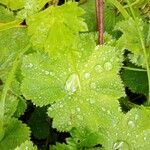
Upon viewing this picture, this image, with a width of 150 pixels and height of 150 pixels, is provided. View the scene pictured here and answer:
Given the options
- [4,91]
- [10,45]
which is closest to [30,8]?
[10,45]

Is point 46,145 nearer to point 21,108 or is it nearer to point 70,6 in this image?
point 21,108

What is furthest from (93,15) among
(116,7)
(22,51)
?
(22,51)

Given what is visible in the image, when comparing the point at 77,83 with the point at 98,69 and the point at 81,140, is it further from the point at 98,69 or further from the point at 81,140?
the point at 81,140

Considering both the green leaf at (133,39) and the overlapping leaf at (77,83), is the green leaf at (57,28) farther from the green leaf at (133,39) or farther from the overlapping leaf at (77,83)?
the green leaf at (133,39)

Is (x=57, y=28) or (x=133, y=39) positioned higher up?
(x=57, y=28)

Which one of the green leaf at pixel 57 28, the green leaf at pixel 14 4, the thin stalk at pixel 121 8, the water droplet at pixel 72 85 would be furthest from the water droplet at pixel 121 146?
the green leaf at pixel 14 4

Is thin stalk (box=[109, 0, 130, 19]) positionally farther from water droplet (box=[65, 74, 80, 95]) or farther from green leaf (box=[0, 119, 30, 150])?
green leaf (box=[0, 119, 30, 150])
